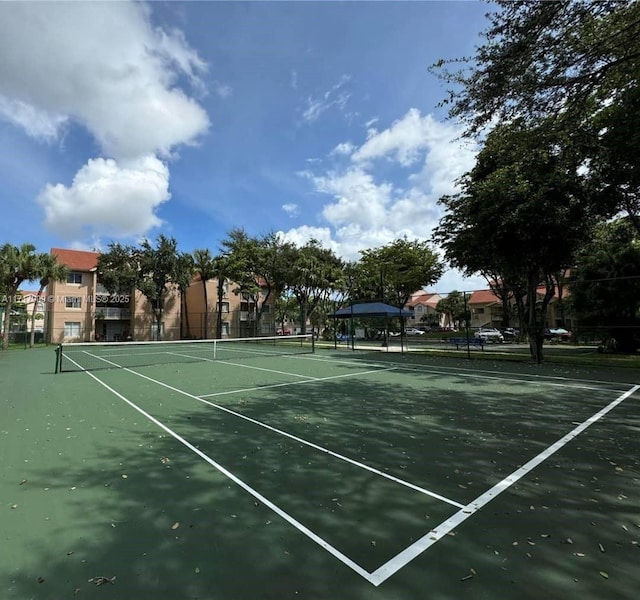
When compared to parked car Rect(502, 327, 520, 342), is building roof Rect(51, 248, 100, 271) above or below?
above

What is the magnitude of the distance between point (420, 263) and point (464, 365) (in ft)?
82.5

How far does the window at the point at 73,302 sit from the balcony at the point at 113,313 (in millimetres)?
2002

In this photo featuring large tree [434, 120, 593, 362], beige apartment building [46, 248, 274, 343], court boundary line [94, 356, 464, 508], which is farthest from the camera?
beige apartment building [46, 248, 274, 343]

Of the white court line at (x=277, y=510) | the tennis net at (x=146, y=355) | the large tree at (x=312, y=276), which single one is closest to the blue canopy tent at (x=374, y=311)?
the tennis net at (x=146, y=355)

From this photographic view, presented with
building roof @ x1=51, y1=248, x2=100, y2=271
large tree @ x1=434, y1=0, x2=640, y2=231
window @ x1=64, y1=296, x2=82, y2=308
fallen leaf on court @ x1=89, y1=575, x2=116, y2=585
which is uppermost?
building roof @ x1=51, y1=248, x2=100, y2=271

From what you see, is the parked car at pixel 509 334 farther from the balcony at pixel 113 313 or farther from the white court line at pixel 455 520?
the balcony at pixel 113 313

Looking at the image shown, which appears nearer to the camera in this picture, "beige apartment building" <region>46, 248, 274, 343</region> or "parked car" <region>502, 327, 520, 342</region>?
"parked car" <region>502, 327, 520, 342</region>

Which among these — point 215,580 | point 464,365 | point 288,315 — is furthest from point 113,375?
point 288,315

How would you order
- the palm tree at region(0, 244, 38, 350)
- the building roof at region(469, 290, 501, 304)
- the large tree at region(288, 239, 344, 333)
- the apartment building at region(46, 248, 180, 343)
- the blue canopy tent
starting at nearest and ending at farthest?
the blue canopy tent, the palm tree at region(0, 244, 38, 350), the large tree at region(288, 239, 344, 333), the apartment building at region(46, 248, 180, 343), the building roof at region(469, 290, 501, 304)

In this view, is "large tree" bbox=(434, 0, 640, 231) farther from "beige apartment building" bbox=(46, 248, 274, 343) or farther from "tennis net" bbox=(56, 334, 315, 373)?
"beige apartment building" bbox=(46, 248, 274, 343)

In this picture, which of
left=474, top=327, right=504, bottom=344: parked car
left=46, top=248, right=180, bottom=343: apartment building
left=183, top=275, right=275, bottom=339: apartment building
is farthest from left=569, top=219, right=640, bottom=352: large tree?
left=46, top=248, right=180, bottom=343: apartment building

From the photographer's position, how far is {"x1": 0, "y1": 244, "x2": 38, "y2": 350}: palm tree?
28047 millimetres

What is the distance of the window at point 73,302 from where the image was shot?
38.7 meters

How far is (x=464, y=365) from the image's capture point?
14.1 metres
